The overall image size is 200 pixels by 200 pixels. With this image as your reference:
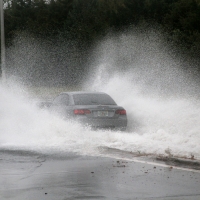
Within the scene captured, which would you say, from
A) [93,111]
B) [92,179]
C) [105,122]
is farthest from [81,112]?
[92,179]

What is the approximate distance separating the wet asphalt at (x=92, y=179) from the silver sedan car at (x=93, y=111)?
3.85 meters

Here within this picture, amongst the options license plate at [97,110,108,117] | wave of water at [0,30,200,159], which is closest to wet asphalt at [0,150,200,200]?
wave of water at [0,30,200,159]

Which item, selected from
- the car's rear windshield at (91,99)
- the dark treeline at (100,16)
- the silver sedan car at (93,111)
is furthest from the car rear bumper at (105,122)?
the dark treeline at (100,16)

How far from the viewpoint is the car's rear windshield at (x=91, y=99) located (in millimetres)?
16181

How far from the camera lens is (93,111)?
15508mm

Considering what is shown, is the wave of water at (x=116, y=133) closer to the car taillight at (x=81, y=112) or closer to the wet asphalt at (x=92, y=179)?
the car taillight at (x=81, y=112)

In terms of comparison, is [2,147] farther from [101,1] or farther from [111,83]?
[101,1]

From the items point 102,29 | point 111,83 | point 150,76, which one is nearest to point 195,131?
point 111,83

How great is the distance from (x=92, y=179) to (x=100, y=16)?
47.6 metres

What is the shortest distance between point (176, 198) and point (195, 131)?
692 centimetres

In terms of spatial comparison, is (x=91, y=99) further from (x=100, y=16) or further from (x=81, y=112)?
(x=100, y=16)

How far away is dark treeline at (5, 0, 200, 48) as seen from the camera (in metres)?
46.4

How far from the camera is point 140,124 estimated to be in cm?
1931

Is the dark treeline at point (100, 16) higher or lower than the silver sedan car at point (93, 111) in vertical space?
higher
